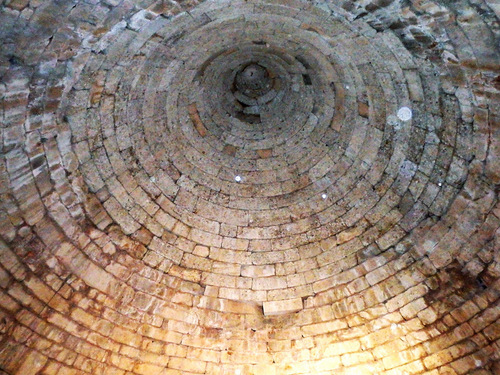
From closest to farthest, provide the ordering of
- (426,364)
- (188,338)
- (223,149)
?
(426,364) → (188,338) → (223,149)

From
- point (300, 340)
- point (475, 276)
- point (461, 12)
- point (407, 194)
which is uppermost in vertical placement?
point (461, 12)

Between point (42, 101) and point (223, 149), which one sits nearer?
point (42, 101)

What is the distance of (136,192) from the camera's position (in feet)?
25.4

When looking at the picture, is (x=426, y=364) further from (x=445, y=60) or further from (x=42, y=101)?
(x=42, y=101)

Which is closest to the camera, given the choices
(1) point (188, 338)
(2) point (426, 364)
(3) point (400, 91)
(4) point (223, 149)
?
(2) point (426, 364)

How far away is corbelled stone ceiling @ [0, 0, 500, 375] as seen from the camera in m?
6.77

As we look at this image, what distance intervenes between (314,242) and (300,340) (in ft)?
6.23

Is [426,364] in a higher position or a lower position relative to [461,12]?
lower

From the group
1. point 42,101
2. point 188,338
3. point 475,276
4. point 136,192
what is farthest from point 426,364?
point 42,101

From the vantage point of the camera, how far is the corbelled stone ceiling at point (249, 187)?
677 centimetres

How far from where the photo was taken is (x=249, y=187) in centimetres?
812

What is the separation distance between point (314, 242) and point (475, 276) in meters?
2.93

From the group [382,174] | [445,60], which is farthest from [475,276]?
[445,60]

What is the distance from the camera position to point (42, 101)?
702 cm
